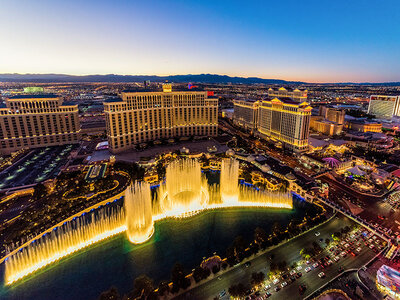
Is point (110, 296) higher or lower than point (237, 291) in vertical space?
lower

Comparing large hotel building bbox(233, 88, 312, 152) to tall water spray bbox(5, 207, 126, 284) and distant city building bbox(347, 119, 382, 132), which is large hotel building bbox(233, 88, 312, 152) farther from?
tall water spray bbox(5, 207, 126, 284)

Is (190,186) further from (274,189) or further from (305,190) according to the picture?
(305,190)

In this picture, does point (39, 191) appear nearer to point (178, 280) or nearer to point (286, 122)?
point (178, 280)

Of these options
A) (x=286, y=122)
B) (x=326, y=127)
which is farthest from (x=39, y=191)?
(x=326, y=127)

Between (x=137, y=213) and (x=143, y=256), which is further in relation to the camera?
(x=137, y=213)

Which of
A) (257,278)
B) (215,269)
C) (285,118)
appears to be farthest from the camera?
(285,118)
